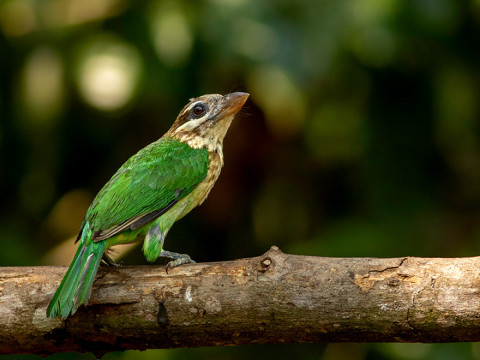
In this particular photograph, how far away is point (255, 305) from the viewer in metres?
3.22

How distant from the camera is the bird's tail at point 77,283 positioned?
10.8 feet

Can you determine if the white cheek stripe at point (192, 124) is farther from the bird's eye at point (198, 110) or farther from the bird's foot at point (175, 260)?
the bird's foot at point (175, 260)

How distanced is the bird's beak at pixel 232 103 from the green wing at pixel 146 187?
0.32 metres

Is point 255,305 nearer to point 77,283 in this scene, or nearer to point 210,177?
point 77,283

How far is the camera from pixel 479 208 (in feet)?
17.9

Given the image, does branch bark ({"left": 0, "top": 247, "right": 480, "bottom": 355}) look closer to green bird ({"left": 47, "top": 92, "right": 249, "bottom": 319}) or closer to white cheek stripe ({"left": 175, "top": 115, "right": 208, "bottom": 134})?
green bird ({"left": 47, "top": 92, "right": 249, "bottom": 319})

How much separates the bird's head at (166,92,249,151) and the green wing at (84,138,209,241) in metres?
0.16

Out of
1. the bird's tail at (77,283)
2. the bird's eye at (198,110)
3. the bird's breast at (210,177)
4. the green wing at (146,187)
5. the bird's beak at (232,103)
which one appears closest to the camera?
the bird's tail at (77,283)

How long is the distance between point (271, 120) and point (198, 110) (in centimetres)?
66

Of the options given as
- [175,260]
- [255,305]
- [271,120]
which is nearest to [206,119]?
[271,120]

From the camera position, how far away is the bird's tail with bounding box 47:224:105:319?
329 centimetres

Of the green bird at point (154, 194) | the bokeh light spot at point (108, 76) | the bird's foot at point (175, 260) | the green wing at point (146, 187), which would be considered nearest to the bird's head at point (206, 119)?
the green bird at point (154, 194)

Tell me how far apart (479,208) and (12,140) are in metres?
3.49

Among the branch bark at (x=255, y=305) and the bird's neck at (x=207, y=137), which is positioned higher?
the bird's neck at (x=207, y=137)
